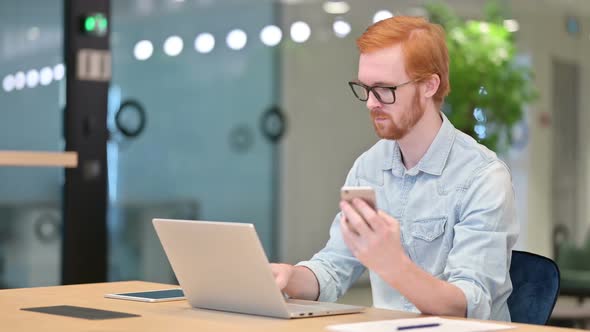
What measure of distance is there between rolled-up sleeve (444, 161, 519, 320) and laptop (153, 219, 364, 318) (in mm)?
223

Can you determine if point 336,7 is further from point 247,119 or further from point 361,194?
point 361,194

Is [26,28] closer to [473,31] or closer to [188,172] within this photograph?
[188,172]

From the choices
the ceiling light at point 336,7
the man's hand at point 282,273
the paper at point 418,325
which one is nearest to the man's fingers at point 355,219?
the paper at point 418,325

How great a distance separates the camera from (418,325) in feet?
6.19

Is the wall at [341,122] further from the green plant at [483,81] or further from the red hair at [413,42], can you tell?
the red hair at [413,42]

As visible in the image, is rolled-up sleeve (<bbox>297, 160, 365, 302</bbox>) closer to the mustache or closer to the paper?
the mustache

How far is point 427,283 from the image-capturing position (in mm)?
2059

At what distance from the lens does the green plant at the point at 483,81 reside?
6.54 metres

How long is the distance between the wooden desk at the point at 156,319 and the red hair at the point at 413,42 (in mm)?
544

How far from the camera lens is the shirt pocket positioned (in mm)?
2361

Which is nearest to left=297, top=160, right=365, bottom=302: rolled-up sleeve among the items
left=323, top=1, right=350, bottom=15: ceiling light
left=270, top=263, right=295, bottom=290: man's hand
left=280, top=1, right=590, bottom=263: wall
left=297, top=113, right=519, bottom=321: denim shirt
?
left=297, top=113, right=519, bottom=321: denim shirt

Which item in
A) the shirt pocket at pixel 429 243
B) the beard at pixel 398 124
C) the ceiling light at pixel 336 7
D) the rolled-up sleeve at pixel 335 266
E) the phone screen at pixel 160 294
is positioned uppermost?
the ceiling light at pixel 336 7

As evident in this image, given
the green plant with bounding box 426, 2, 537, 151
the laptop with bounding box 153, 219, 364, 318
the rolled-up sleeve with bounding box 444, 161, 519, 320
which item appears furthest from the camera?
the green plant with bounding box 426, 2, 537, 151

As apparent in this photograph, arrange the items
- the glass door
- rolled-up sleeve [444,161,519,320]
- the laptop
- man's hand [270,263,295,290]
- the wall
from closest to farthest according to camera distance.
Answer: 1. the laptop
2. rolled-up sleeve [444,161,519,320]
3. man's hand [270,263,295,290]
4. the glass door
5. the wall
